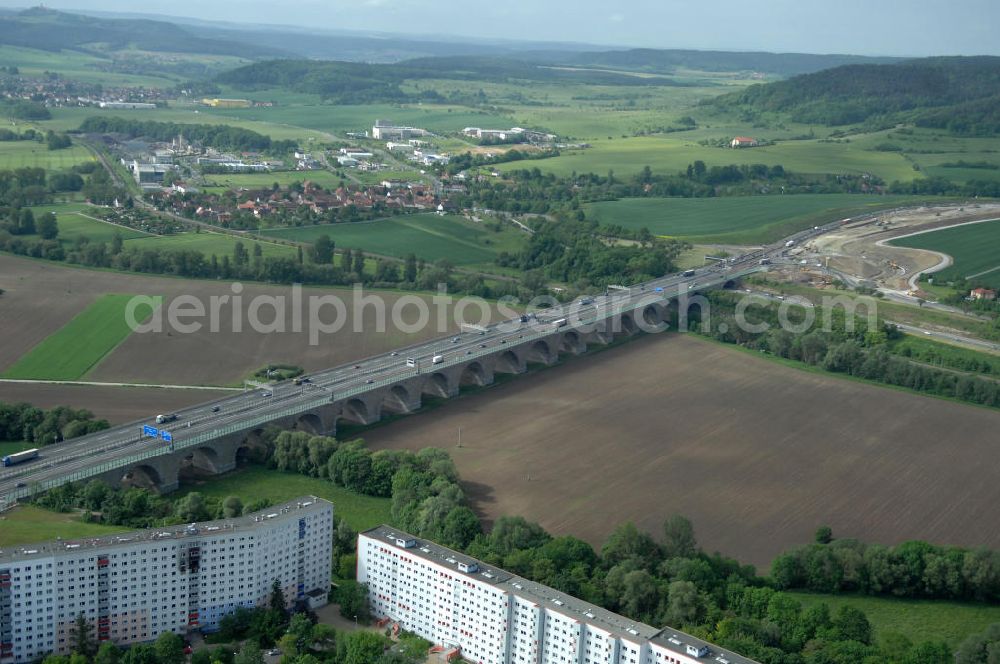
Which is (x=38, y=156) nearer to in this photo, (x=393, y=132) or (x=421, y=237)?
(x=421, y=237)

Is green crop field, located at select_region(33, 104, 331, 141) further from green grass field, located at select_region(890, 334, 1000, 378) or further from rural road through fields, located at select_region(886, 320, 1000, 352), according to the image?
green grass field, located at select_region(890, 334, 1000, 378)

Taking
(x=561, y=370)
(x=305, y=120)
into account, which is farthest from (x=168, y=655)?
(x=305, y=120)

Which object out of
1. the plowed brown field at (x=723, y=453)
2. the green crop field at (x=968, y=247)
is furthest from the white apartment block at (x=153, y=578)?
the green crop field at (x=968, y=247)

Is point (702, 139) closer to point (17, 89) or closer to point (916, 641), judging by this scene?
point (17, 89)

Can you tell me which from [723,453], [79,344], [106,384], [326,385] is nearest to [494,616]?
[723,453]

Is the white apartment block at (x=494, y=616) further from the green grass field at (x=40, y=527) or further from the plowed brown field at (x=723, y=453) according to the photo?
the green grass field at (x=40, y=527)

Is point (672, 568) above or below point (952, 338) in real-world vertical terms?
below
